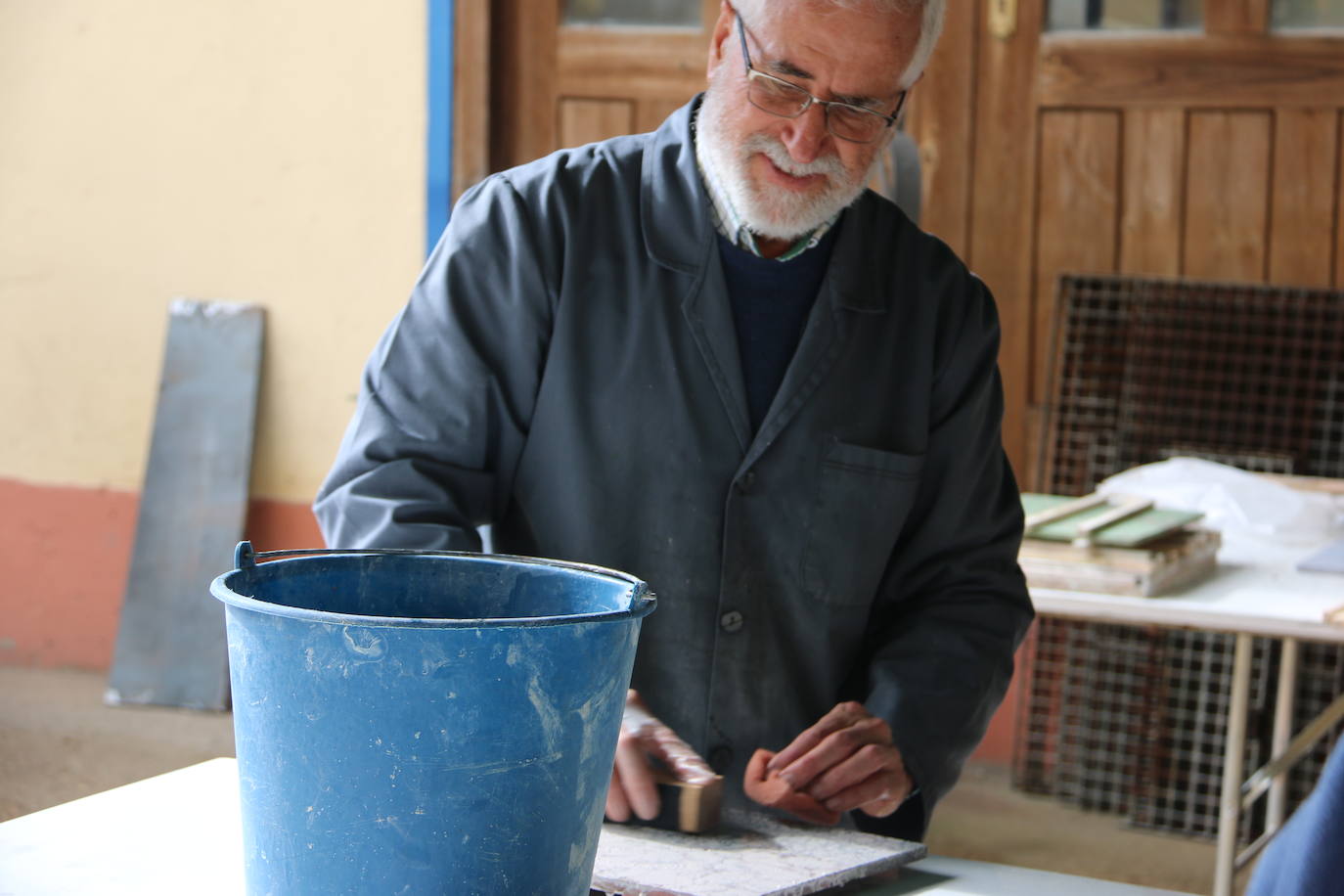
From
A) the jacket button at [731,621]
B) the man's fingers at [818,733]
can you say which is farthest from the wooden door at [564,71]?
the man's fingers at [818,733]

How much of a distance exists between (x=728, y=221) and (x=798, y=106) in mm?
195

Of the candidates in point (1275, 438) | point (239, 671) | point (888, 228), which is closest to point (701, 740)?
point (888, 228)

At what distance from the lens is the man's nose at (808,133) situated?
1711 mm

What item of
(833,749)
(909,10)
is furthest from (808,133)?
(833,749)

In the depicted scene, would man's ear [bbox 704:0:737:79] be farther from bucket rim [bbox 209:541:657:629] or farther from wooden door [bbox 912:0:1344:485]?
wooden door [bbox 912:0:1344:485]

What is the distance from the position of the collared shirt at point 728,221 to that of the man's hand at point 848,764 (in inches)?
23.4

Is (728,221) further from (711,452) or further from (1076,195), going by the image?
(1076,195)

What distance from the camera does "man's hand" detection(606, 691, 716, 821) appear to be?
1.33 m

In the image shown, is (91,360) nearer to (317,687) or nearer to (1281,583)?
(1281,583)

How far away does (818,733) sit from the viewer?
1.53 m

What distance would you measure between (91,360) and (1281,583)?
393cm

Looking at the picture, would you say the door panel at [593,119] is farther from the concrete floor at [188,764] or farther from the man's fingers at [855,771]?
the man's fingers at [855,771]

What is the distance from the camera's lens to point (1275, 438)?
13.0ft

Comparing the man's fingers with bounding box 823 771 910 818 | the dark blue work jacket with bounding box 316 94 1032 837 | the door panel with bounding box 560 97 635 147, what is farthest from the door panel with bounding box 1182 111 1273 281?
the man's fingers with bounding box 823 771 910 818
